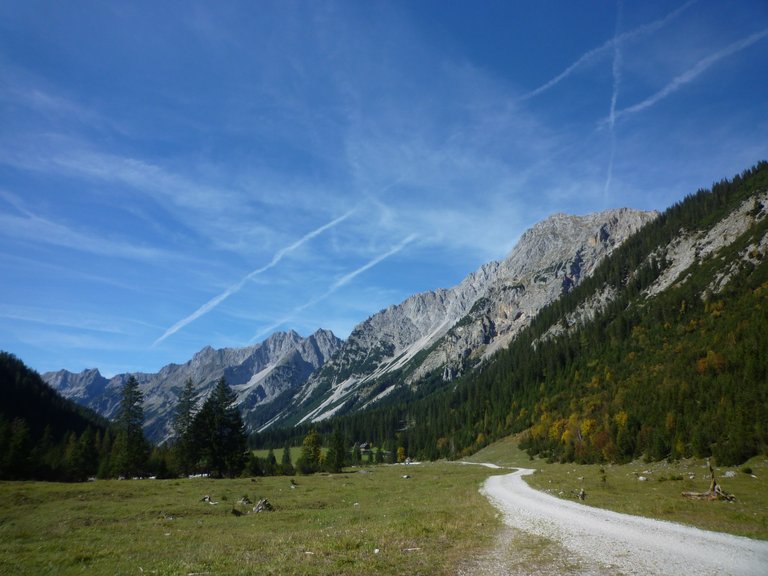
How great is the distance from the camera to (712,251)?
13100 centimetres

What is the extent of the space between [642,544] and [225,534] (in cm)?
2117

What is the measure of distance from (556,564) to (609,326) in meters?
148

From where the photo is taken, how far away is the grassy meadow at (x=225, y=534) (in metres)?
14.6

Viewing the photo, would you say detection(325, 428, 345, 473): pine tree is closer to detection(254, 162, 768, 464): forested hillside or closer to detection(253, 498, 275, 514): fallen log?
detection(254, 162, 768, 464): forested hillside

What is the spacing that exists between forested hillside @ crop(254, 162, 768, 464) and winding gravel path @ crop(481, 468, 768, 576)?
4030cm

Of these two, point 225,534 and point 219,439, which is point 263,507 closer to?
point 225,534

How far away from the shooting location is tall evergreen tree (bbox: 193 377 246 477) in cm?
7394

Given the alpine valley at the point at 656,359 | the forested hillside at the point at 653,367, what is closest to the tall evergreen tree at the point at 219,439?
the forested hillside at the point at 653,367

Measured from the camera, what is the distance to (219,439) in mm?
74312

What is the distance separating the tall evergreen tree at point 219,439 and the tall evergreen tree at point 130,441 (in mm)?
12980

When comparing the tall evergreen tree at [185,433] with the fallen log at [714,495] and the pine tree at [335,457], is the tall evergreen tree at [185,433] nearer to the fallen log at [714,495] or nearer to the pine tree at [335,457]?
the pine tree at [335,457]

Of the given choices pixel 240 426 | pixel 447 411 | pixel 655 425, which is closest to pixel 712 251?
pixel 655 425

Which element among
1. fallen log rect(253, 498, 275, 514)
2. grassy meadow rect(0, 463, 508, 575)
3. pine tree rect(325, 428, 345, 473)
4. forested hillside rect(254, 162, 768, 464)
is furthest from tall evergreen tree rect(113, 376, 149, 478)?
forested hillside rect(254, 162, 768, 464)

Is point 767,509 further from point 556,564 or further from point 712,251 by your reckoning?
point 712,251
